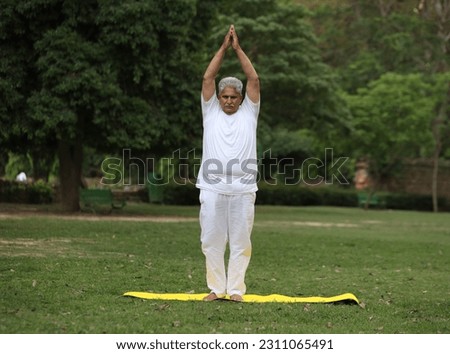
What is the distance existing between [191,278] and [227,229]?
2893mm

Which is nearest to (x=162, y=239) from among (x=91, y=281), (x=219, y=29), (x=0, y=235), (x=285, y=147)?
(x=0, y=235)

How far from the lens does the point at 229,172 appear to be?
9711mm

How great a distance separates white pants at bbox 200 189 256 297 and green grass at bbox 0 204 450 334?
39 cm

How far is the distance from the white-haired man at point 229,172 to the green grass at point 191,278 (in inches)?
19.6

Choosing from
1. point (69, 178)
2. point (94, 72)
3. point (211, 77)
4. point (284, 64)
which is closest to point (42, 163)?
point (69, 178)

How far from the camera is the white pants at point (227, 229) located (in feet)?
32.1

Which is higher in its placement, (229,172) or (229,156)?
(229,156)

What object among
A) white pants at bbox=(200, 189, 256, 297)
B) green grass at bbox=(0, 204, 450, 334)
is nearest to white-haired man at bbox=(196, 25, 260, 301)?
white pants at bbox=(200, 189, 256, 297)

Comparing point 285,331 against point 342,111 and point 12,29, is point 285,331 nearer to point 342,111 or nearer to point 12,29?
point 12,29

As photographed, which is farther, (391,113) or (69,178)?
(391,113)

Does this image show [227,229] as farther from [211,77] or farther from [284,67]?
[284,67]

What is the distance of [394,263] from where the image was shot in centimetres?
1717

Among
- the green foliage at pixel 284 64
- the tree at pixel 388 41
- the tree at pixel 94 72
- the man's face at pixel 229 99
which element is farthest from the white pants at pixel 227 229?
the tree at pixel 388 41

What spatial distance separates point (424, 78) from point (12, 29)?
79.0ft
